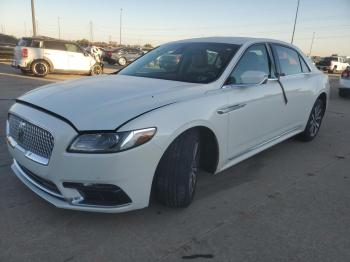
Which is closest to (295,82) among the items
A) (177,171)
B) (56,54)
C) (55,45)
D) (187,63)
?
(187,63)

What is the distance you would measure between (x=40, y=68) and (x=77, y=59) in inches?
68.0

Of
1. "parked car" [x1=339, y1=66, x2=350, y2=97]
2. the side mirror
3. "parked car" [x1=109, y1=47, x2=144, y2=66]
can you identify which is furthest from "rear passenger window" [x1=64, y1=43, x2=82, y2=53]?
the side mirror

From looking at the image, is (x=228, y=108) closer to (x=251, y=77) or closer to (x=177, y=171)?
(x=251, y=77)

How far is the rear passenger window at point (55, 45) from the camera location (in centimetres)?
1480

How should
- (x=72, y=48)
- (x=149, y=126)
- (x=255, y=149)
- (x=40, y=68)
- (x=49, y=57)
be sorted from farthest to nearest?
(x=72, y=48) → (x=49, y=57) → (x=40, y=68) → (x=255, y=149) → (x=149, y=126)

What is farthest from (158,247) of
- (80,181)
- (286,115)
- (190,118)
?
(286,115)

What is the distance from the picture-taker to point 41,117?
9.25ft

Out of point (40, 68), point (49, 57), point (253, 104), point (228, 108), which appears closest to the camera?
point (228, 108)

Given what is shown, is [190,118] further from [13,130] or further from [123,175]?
[13,130]

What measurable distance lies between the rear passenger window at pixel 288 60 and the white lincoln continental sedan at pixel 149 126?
1.09 feet

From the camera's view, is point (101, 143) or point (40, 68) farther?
point (40, 68)

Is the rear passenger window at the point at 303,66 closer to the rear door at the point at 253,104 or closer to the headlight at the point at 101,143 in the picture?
the rear door at the point at 253,104

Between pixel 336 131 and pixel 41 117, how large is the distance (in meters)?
5.84

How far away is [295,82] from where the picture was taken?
4867 millimetres
